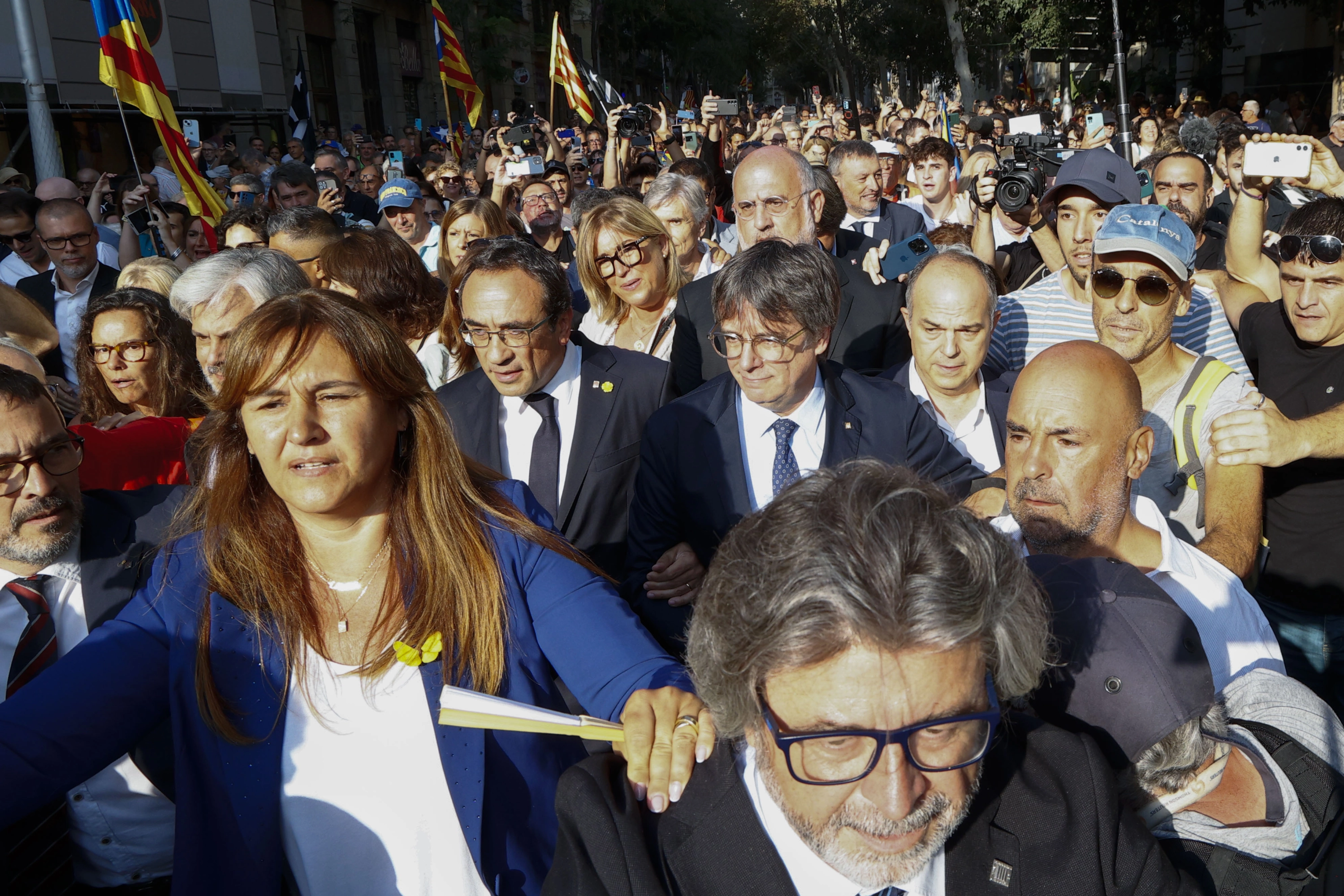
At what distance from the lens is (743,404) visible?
3355 millimetres

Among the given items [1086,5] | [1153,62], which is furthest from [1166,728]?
[1153,62]

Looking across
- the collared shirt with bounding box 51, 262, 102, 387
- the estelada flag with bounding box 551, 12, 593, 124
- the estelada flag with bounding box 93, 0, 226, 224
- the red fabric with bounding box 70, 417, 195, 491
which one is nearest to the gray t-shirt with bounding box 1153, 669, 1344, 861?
the red fabric with bounding box 70, 417, 195, 491

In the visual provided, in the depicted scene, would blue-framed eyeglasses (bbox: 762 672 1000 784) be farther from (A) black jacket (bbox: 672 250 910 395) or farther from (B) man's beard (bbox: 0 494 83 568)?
(A) black jacket (bbox: 672 250 910 395)

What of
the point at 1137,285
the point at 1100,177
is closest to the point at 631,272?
the point at 1100,177

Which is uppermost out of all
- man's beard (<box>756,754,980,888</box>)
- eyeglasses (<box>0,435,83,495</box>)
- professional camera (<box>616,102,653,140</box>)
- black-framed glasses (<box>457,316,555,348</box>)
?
professional camera (<box>616,102,653,140</box>)

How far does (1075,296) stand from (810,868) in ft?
9.84

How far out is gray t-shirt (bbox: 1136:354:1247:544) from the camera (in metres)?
2.88

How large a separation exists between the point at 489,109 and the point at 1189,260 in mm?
37858

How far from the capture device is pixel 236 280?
3.74 m

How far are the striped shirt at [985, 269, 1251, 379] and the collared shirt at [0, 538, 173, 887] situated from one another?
2959 mm

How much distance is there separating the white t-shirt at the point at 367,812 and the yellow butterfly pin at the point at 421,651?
12cm

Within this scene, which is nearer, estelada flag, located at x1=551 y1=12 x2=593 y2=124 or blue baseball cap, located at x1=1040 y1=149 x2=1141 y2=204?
blue baseball cap, located at x1=1040 y1=149 x2=1141 y2=204

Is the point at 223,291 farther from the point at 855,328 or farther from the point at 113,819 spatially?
the point at 855,328

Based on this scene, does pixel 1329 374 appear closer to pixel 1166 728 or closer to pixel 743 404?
pixel 743 404
